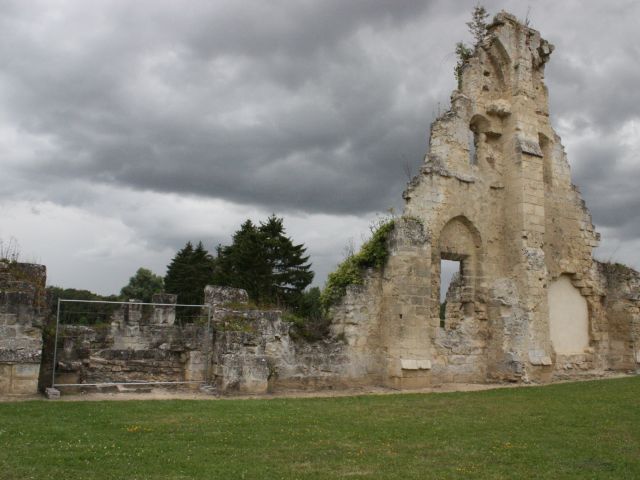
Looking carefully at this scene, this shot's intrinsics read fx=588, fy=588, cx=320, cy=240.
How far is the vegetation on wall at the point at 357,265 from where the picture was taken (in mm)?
15322

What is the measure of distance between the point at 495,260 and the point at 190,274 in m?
31.6

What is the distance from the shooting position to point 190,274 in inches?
1790

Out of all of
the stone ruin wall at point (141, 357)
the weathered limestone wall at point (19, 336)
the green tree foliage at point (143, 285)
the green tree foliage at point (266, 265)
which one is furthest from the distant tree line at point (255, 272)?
the weathered limestone wall at point (19, 336)

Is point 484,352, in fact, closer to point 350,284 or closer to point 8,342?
point 350,284

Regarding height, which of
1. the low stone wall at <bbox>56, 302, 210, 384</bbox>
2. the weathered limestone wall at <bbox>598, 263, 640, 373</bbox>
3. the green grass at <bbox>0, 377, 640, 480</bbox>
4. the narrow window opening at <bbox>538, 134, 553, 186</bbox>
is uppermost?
the narrow window opening at <bbox>538, 134, 553, 186</bbox>

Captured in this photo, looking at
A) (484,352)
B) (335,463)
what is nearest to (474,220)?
(484,352)

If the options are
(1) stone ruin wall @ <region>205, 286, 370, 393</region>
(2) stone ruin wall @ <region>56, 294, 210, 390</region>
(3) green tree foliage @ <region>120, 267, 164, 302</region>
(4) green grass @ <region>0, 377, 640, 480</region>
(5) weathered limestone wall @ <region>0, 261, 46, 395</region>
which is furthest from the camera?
(3) green tree foliage @ <region>120, 267, 164, 302</region>

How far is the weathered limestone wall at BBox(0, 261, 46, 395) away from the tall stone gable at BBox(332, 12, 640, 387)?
7.03 metres

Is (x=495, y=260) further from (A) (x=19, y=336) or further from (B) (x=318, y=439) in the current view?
(A) (x=19, y=336)

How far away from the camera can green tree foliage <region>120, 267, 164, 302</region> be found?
5753 centimetres

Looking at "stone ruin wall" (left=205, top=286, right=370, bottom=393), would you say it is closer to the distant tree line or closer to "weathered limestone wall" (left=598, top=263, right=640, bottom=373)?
"weathered limestone wall" (left=598, top=263, right=640, bottom=373)

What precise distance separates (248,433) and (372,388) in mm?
6810

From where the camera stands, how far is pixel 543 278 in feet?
57.1

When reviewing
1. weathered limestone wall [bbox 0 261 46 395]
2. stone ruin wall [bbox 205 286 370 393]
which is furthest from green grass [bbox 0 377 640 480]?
stone ruin wall [bbox 205 286 370 393]
